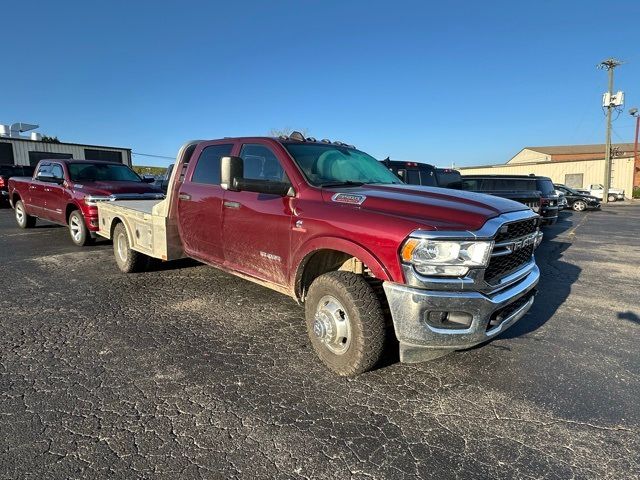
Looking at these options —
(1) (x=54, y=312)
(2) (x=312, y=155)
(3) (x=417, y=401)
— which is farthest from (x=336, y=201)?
(1) (x=54, y=312)

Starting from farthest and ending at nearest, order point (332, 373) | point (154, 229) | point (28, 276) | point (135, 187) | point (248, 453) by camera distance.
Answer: point (135, 187)
point (28, 276)
point (154, 229)
point (332, 373)
point (248, 453)

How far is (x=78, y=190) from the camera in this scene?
26.8ft

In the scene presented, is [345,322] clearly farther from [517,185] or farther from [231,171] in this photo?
[517,185]

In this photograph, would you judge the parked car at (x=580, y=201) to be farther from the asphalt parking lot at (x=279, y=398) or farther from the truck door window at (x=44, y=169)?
the truck door window at (x=44, y=169)

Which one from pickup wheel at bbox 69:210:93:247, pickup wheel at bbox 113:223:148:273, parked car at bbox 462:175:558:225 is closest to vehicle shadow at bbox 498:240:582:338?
parked car at bbox 462:175:558:225

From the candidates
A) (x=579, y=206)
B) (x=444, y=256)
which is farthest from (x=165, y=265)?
(x=579, y=206)

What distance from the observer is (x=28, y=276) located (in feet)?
20.5

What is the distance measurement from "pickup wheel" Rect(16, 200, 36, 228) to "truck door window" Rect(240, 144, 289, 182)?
9456 mm

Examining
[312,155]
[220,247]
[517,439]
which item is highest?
[312,155]

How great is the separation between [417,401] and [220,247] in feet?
8.78

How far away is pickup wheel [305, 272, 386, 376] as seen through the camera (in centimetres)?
307

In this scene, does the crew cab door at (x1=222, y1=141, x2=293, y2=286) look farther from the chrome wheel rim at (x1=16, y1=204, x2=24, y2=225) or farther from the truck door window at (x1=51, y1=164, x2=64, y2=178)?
the chrome wheel rim at (x1=16, y1=204, x2=24, y2=225)

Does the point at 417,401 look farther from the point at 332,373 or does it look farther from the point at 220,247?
the point at 220,247

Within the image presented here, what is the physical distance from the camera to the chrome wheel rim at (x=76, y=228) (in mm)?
8516
